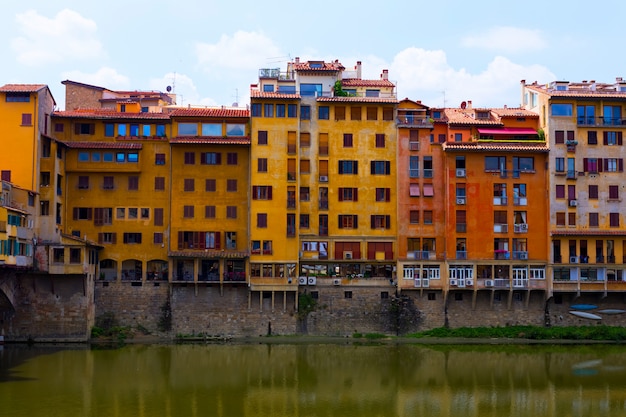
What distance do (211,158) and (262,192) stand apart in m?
5.00

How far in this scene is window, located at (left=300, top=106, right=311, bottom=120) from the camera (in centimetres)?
6806

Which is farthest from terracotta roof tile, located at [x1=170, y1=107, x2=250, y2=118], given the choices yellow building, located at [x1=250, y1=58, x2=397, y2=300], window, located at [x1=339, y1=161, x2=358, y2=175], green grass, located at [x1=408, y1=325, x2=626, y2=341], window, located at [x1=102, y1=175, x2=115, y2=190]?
green grass, located at [x1=408, y1=325, x2=626, y2=341]

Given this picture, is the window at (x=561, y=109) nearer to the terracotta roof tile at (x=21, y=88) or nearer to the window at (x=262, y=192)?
the window at (x=262, y=192)

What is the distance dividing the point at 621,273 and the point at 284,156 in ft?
88.9

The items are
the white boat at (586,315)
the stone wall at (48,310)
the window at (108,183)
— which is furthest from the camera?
the window at (108,183)

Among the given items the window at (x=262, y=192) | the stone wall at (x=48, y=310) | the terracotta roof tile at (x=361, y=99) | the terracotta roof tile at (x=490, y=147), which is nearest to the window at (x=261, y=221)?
the window at (x=262, y=192)

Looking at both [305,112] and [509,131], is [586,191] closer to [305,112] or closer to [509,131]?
[509,131]

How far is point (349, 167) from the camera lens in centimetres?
6825

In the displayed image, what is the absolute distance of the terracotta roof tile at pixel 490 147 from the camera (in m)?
67.0

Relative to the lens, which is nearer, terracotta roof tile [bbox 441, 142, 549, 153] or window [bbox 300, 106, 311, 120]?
terracotta roof tile [bbox 441, 142, 549, 153]

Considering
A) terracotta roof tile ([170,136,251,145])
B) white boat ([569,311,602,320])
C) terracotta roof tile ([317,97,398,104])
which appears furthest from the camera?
Result: terracotta roof tile ([317,97,398,104])

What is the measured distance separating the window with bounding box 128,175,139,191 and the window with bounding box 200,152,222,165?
5191 millimetres

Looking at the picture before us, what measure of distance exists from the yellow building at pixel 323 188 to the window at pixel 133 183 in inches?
356

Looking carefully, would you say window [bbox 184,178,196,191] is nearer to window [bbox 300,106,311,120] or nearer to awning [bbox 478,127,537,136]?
window [bbox 300,106,311,120]
